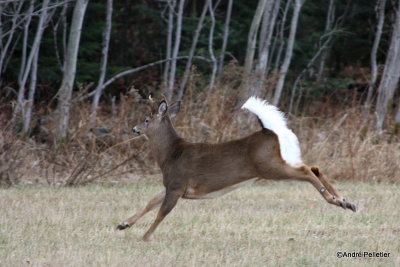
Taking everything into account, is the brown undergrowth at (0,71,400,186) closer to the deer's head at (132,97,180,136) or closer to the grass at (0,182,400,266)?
the grass at (0,182,400,266)

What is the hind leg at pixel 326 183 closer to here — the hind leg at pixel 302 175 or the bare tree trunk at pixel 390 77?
the hind leg at pixel 302 175

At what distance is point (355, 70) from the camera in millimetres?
25906

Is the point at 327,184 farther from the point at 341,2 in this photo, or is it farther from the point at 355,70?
the point at 341,2

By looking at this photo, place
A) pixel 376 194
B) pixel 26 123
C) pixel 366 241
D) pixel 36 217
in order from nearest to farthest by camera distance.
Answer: pixel 366 241, pixel 36 217, pixel 376 194, pixel 26 123

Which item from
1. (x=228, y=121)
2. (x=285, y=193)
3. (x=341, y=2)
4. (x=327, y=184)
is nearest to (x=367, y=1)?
(x=341, y=2)

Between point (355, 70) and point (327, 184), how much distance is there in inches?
736

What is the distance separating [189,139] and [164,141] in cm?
446

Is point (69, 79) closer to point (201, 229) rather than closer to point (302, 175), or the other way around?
point (201, 229)

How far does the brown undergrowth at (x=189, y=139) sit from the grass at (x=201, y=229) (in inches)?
34.2

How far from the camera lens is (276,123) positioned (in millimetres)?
7516

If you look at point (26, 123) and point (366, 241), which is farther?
point (26, 123)

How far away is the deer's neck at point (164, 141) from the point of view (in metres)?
8.25

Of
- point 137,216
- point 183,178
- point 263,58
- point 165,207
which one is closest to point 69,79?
point 263,58

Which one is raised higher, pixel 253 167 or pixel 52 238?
pixel 253 167
